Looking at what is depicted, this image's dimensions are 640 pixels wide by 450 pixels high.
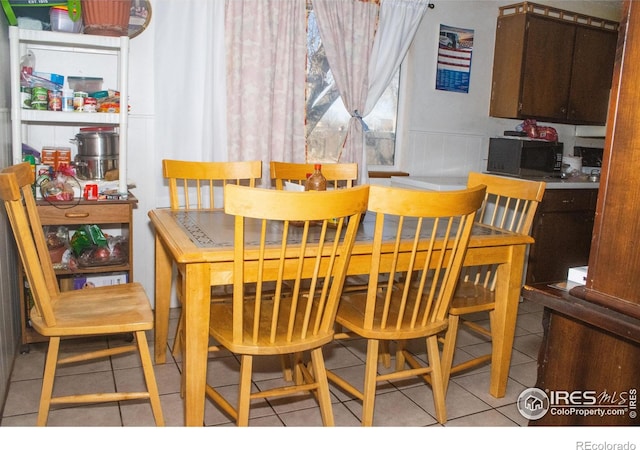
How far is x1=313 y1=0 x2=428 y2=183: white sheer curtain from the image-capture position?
3.55 meters

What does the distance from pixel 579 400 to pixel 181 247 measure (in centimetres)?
124

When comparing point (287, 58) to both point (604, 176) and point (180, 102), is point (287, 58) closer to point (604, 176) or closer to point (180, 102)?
point (180, 102)

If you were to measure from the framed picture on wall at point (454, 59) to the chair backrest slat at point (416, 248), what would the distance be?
2.11 metres

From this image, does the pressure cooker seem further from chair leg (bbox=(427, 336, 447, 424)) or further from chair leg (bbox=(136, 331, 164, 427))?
chair leg (bbox=(427, 336, 447, 424))

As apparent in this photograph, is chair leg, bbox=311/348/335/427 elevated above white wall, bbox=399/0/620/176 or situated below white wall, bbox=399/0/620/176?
below

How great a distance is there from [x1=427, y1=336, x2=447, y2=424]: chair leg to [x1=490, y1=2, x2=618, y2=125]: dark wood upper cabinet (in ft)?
8.49

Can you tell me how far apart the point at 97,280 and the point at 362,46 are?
7.17 feet

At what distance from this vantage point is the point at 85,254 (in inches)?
111

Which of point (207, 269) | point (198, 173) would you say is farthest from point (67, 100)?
point (207, 269)

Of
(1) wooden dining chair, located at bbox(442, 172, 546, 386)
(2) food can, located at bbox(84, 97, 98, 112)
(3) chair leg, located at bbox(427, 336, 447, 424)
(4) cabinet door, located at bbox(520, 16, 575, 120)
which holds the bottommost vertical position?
(3) chair leg, located at bbox(427, 336, 447, 424)

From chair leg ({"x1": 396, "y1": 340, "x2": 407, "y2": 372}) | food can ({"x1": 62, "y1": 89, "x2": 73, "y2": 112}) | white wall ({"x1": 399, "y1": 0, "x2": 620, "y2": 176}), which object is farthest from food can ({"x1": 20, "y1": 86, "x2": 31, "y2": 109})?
white wall ({"x1": 399, "y1": 0, "x2": 620, "y2": 176})
